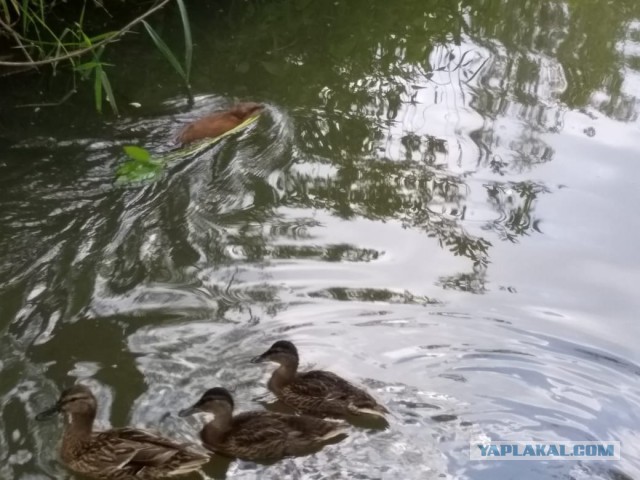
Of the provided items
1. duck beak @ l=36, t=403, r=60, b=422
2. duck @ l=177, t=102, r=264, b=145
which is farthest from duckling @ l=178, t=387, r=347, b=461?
duck @ l=177, t=102, r=264, b=145

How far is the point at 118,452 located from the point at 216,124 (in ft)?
10.3

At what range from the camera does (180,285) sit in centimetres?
479

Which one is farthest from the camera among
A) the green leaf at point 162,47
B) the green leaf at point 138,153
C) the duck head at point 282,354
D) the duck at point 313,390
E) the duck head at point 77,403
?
the green leaf at point 138,153

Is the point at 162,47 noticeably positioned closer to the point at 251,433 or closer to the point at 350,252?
the point at 350,252

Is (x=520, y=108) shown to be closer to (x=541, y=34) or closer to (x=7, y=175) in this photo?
A: (x=541, y=34)

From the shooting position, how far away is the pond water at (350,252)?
13.2 feet


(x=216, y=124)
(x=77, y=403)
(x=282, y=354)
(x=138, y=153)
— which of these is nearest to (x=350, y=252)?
(x=282, y=354)

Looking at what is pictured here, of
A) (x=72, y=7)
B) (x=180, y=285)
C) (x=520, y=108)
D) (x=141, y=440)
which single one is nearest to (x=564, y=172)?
(x=520, y=108)

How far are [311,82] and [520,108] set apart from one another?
1741 mm

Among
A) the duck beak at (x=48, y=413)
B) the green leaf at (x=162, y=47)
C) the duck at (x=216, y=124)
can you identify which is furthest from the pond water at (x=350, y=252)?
the green leaf at (x=162, y=47)

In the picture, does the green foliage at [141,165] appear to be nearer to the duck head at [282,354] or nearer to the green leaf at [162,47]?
the green leaf at [162,47]

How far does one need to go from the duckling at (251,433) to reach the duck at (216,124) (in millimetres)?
2729

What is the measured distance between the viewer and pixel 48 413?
385cm

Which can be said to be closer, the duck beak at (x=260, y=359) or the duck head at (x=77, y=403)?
the duck head at (x=77, y=403)
